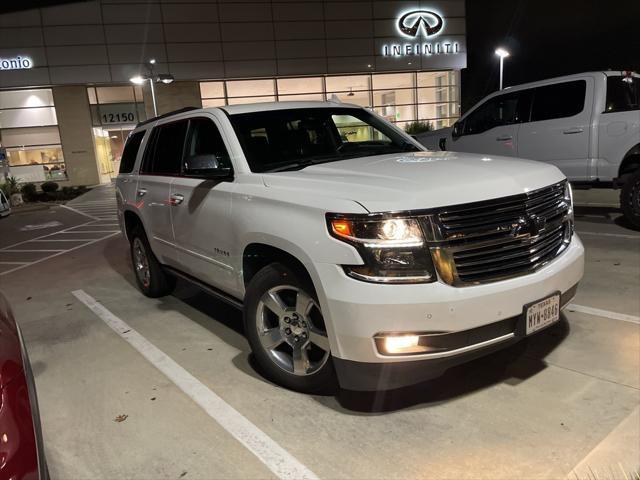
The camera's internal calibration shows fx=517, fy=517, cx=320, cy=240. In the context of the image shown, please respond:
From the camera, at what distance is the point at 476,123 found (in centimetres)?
966

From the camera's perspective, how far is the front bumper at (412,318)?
8.93 ft

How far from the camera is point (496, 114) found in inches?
365

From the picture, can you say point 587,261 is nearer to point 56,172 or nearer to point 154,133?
point 154,133

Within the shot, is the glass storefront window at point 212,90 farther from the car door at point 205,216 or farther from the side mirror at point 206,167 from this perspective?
the side mirror at point 206,167

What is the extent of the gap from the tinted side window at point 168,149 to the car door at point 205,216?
0.59ft

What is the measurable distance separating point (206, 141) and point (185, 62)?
26.3 m

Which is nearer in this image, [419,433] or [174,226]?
[419,433]

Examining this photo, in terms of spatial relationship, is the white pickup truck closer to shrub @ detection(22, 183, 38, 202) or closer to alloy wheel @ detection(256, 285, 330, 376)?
alloy wheel @ detection(256, 285, 330, 376)

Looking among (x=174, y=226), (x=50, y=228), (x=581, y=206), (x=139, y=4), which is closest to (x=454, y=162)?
(x=174, y=226)

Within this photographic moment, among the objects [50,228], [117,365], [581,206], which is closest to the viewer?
[117,365]

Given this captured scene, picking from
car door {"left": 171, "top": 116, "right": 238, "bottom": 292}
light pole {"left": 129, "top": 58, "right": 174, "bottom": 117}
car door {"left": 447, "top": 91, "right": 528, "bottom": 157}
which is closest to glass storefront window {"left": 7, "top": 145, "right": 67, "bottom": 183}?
light pole {"left": 129, "top": 58, "right": 174, "bottom": 117}

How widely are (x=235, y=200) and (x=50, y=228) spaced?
11.4 meters

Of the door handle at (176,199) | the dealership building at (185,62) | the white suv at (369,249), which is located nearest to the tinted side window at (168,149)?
the door handle at (176,199)

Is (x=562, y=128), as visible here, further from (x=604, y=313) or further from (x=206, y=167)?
(x=206, y=167)
